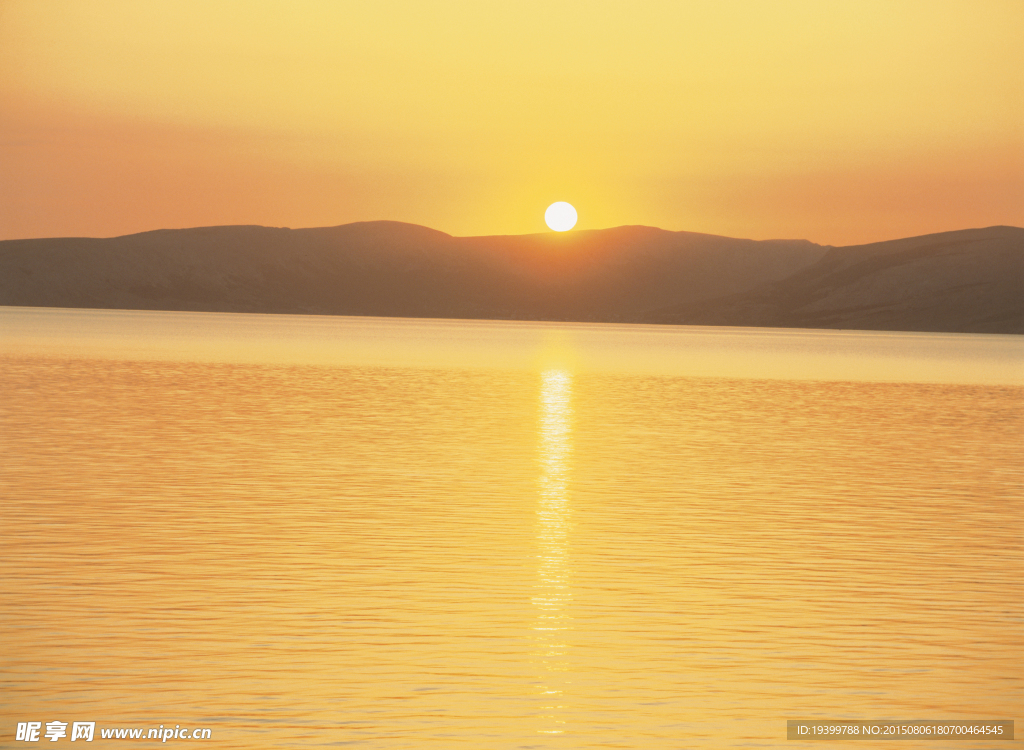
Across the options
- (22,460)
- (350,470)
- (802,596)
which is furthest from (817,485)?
(22,460)

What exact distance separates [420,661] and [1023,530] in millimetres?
12712

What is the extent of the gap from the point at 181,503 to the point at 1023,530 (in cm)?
1322

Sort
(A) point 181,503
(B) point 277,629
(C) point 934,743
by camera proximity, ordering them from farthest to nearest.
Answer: (A) point 181,503 < (B) point 277,629 < (C) point 934,743

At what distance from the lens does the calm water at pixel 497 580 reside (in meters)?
11.9

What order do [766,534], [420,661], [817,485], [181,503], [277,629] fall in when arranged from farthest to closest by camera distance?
[817,485] < [181,503] < [766,534] < [277,629] < [420,661]

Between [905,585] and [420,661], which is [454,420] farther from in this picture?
[420,661]

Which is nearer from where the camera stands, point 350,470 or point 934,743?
point 934,743

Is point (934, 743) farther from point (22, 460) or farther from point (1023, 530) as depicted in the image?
point (22, 460)

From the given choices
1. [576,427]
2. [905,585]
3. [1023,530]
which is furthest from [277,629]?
[576,427]

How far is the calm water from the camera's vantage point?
11.9m

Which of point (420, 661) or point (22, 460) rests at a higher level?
point (22, 460)

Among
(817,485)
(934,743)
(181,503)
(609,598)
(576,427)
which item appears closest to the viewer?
(934,743)

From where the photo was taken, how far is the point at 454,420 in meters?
40.9

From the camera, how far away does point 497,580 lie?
55.5ft
